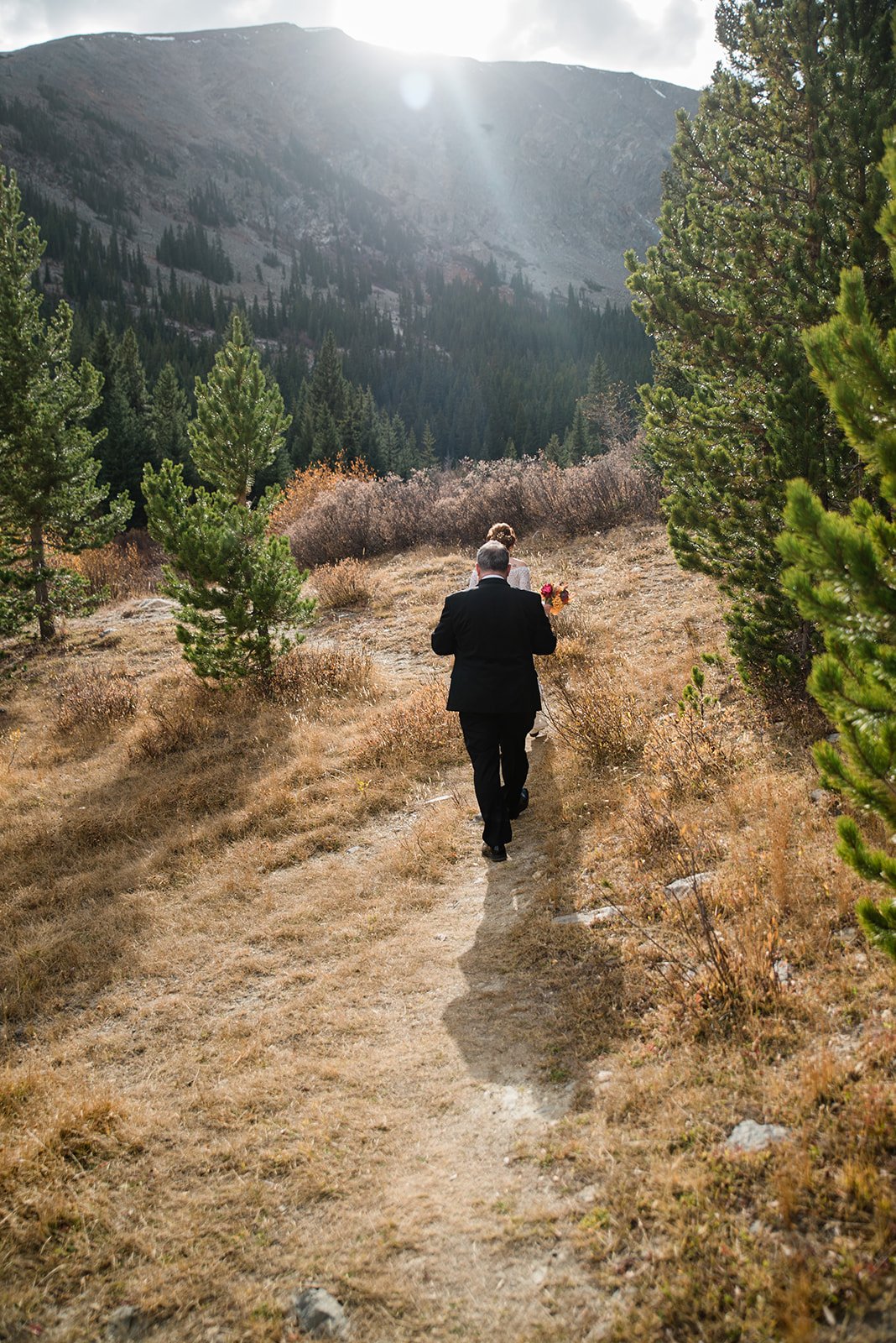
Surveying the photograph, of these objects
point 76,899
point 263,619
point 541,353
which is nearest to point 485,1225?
point 76,899

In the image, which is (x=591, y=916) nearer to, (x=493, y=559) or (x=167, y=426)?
(x=493, y=559)

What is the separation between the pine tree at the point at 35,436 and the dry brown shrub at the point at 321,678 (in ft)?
19.9

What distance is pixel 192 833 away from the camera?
7.29 metres

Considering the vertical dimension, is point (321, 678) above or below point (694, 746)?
below

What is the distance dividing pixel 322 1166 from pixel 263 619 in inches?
325

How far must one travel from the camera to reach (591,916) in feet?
15.3

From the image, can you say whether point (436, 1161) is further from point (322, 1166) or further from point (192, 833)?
point (192, 833)

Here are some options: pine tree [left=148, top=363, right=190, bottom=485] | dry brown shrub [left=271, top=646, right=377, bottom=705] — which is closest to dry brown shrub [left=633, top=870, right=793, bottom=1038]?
dry brown shrub [left=271, top=646, right=377, bottom=705]

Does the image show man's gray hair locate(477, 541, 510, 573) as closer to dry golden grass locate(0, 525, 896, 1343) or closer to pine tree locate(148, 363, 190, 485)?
dry golden grass locate(0, 525, 896, 1343)

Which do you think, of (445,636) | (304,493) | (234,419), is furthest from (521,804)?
(304,493)

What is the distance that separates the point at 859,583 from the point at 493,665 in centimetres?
338

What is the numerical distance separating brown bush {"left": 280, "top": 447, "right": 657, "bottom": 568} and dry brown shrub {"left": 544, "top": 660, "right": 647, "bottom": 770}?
10.4 m

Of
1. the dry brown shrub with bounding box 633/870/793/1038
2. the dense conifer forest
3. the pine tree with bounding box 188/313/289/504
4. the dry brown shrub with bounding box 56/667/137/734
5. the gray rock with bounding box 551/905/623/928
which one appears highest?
the dense conifer forest

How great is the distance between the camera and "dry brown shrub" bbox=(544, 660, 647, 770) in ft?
22.7
